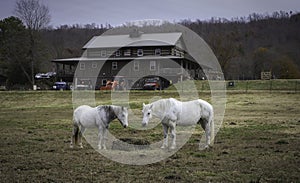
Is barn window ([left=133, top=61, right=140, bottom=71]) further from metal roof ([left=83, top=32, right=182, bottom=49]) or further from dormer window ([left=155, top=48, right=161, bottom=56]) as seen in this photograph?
dormer window ([left=155, top=48, right=161, bottom=56])

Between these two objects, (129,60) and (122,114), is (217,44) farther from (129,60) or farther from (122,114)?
(122,114)

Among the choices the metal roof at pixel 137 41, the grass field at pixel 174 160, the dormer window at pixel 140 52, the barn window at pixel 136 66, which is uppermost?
the metal roof at pixel 137 41

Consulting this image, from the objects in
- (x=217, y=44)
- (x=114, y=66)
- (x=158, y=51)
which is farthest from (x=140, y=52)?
(x=217, y=44)

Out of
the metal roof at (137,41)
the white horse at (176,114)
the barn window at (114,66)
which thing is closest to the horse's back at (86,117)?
the white horse at (176,114)

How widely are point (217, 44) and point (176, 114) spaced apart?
6834 cm

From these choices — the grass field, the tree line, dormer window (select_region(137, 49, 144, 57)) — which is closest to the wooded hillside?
the tree line

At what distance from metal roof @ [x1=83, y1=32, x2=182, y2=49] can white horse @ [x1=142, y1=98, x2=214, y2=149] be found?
47.2m

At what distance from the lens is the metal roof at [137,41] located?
6053 cm

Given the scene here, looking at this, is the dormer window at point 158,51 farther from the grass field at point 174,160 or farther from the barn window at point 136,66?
the grass field at point 174,160

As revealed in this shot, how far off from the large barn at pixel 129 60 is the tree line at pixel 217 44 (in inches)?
302

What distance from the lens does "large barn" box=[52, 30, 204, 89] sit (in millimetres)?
57250

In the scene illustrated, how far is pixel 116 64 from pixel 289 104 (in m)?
36.6

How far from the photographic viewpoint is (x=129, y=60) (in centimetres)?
5944

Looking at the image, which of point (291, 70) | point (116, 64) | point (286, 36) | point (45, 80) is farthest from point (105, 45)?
point (286, 36)
